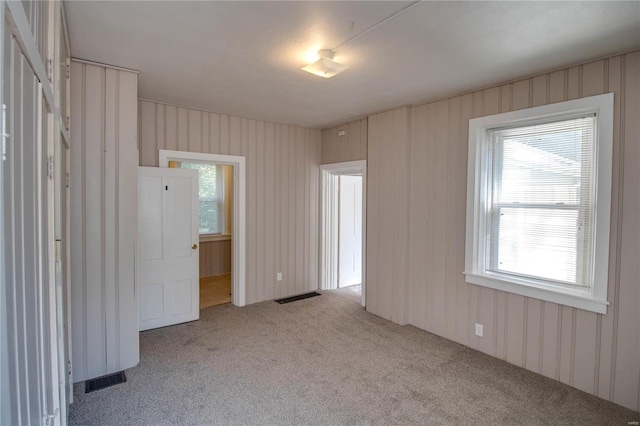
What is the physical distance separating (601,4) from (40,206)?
116 inches

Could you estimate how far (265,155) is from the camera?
4852 mm

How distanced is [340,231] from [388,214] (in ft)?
4.89

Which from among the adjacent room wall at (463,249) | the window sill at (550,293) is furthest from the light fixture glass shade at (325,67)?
the window sill at (550,293)

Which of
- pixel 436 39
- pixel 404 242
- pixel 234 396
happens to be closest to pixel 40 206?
pixel 234 396

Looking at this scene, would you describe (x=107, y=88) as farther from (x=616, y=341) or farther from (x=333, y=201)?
(x=616, y=341)

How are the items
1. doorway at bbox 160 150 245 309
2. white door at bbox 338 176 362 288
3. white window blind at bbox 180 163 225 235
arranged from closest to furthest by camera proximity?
white door at bbox 338 176 362 288
doorway at bbox 160 150 245 309
white window blind at bbox 180 163 225 235

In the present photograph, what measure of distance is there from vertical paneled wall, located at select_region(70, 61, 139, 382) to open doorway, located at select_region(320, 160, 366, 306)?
9.74 ft

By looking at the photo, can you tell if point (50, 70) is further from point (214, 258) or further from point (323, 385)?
point (214, 258)

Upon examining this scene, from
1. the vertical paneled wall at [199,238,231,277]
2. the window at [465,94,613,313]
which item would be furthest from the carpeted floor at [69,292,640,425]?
the vertical paneled wall at [199,238,231,277]

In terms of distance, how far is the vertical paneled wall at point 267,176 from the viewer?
4.07 metres

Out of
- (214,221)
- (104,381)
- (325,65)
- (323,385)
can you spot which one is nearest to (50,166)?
(325,65)

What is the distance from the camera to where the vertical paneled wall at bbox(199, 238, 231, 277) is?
257 inches

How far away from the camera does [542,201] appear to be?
2996 mm

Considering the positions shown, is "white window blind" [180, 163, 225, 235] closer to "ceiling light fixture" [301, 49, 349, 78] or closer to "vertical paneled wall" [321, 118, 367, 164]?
"vertical paneled wall" [321, 118, 367, 164]
